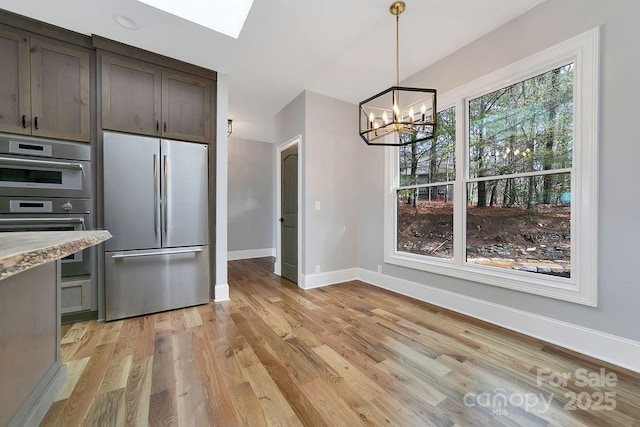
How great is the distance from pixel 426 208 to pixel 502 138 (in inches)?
43.2

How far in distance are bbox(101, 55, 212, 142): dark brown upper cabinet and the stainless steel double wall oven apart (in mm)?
479

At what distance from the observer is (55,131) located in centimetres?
230

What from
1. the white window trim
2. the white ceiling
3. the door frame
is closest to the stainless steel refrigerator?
the white ceiling

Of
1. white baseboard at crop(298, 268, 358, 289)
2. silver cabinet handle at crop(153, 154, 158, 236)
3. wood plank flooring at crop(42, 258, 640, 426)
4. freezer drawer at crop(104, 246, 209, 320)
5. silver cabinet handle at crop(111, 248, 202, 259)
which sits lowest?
wood plank flooring at crop(42, 258, 640, 426)

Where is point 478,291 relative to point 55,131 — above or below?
below

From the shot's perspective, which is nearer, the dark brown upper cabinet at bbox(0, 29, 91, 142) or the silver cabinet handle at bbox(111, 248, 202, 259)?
the dark brown upper cabinet at bbox(0, 29, 91, 142)

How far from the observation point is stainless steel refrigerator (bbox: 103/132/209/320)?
246cm

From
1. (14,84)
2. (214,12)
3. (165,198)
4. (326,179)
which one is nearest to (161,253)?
(165,198)

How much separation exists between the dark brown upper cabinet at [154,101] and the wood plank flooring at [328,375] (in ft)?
6.65

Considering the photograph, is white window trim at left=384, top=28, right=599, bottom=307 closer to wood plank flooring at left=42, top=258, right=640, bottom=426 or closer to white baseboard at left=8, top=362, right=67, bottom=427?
wood plank flooring at left=42, top=258, right=640, bottom=426

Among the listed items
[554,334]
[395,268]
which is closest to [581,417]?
[554,334]

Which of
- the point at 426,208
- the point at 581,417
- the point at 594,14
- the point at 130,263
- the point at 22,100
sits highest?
the point at 594,14

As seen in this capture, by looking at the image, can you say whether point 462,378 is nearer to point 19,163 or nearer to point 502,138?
point 502,138

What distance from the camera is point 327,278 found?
3.76 m
